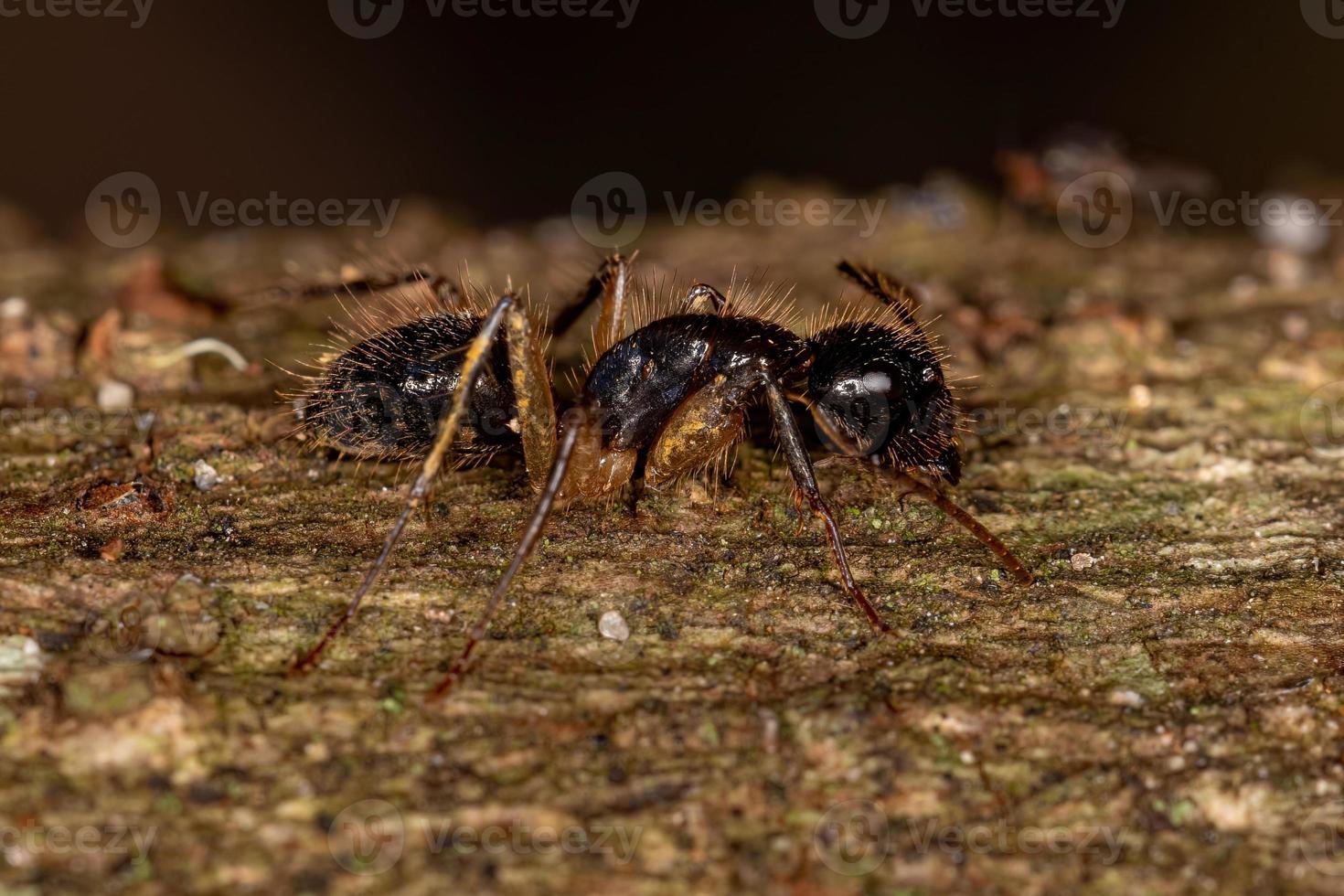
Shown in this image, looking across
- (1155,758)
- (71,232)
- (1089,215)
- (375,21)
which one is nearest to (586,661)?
(1155,758)

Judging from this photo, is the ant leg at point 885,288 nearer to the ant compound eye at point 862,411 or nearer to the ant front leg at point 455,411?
the ant compound eye at point 862,411

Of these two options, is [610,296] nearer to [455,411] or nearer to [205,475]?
[455,411]

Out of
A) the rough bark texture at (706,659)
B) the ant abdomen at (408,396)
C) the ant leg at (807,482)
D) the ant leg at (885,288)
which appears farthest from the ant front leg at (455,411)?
the ant leg at (885,288)

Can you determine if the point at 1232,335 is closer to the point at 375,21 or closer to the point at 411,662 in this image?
the point at 411,662

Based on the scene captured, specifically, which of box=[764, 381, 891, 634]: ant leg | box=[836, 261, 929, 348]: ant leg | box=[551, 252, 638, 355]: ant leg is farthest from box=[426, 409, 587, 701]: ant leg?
box=[836, 261, 929, 348]: ant leg

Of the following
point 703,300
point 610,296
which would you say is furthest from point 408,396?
point 703,300
